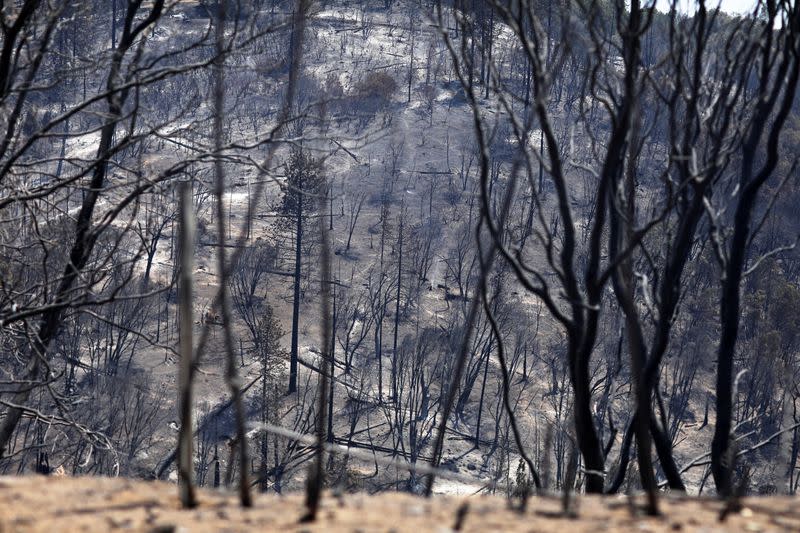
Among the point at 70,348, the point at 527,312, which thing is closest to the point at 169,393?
the point at 70,348

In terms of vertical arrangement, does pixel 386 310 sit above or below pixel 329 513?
above

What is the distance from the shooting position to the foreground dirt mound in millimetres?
2387

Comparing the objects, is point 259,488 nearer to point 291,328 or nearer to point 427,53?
point 291,328

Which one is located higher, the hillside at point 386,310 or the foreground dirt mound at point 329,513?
the hillside at point 386,310

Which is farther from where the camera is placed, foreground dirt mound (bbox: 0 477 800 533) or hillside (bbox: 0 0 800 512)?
hillside (bbox: 0 0 800 512)

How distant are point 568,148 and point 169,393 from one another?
24.7 metres

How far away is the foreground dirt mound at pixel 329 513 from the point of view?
94.0 inches

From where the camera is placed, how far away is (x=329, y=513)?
2570mm

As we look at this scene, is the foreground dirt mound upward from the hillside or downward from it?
downward

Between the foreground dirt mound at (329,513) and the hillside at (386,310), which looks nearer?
the foreground dirt mound at (329,513)

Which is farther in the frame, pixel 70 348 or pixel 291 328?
pixel 291 328

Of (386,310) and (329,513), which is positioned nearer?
(329,513)

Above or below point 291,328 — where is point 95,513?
below

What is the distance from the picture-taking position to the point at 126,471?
1055 inches
